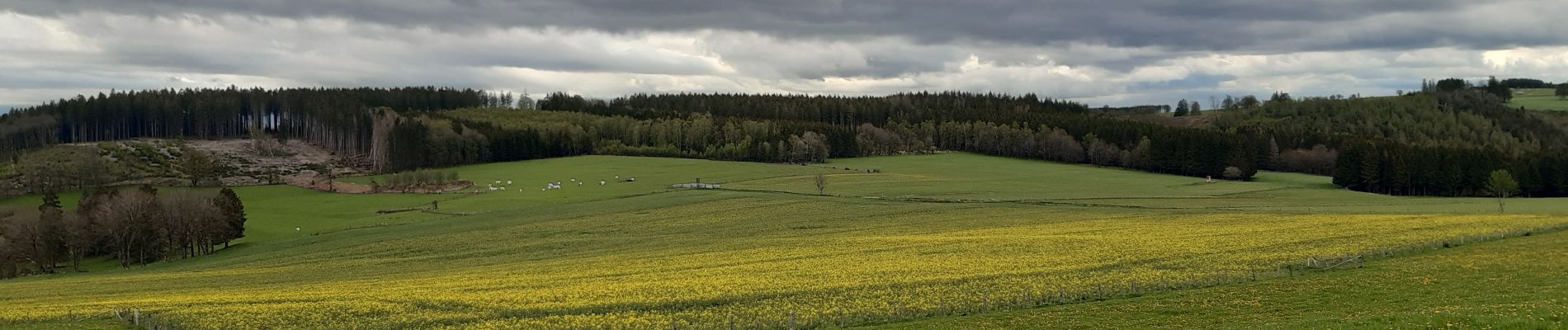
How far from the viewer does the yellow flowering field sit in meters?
36.1

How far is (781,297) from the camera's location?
38.5 meters

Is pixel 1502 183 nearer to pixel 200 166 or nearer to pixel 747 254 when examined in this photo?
pixel 747 254

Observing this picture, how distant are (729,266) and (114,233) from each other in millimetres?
55861

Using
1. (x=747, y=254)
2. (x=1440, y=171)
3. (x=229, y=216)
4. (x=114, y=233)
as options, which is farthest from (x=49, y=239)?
(x=1440, y=171)

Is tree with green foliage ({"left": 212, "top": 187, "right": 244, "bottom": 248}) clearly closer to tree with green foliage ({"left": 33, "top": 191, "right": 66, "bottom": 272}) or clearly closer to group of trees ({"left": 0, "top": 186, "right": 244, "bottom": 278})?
group of trees ({"left": 0, "top": 186, "right": 244, "bottom": 278})

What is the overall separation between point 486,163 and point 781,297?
6076 inches

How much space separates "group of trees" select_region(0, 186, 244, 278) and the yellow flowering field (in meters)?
5.22

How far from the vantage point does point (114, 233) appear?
75.2 metres

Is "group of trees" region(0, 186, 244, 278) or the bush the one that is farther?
the bush

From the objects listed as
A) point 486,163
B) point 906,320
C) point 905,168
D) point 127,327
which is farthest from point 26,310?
point 486,163

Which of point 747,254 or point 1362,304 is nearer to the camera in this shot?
point 1362,304

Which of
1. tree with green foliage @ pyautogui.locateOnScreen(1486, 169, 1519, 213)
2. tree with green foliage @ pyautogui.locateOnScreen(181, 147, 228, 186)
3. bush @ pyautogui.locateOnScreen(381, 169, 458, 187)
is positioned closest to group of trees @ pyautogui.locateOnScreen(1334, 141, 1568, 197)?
tree with green foliage @ pyautogui.locateOnScreen(1486, 169, 1519, 213)

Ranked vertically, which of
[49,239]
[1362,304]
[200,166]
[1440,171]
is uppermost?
[1440,171]

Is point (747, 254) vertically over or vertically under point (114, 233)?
over
